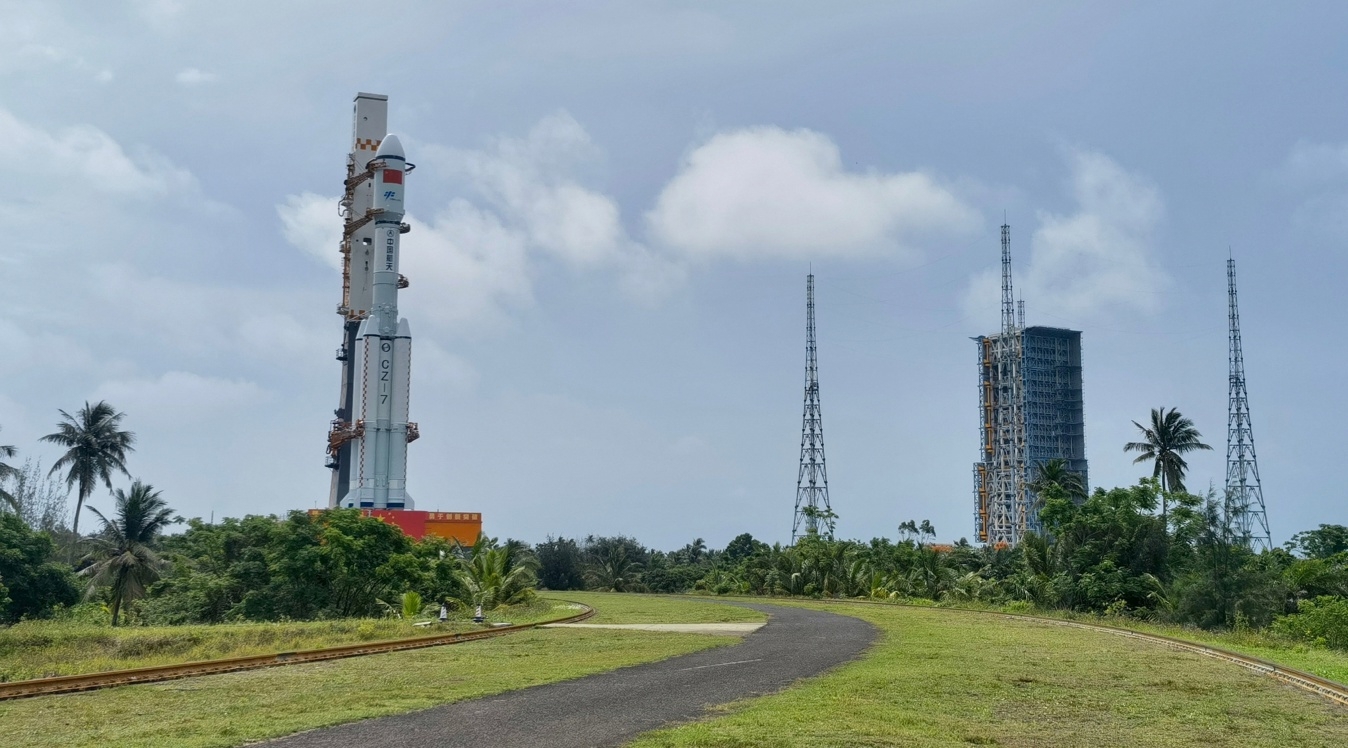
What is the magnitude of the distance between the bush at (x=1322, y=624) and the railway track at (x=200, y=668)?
21.7 m

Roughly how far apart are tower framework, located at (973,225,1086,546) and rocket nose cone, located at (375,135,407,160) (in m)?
63.8

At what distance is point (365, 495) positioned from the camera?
70375mm

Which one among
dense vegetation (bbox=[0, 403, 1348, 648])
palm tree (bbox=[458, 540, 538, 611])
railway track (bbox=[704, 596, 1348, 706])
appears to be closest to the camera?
railway track (bbox=[704, 596, 1348, 706])

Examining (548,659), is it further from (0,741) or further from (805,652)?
(0,741)

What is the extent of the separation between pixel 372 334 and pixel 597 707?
2349 inches

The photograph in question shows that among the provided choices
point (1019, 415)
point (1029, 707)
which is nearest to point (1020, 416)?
point (1019, 415)

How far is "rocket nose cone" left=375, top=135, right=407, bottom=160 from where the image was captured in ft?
247

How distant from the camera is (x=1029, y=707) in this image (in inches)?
607

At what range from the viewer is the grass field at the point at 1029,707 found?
41.4ft

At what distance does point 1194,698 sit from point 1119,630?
54.8ft

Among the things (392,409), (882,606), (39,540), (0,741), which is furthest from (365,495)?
(0,741)

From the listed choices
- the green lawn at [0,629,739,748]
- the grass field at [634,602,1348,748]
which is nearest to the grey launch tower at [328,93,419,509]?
the green lawn at [0,629,739,748]

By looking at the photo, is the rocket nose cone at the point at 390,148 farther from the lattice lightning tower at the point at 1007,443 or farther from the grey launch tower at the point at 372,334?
the lattice lightning tower at the point at 1007,443

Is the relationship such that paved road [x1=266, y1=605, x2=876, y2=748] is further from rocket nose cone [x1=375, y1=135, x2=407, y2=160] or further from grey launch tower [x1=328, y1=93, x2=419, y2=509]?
rocket nose cone [x1=375, y1=135, x2=407, y2=160]
